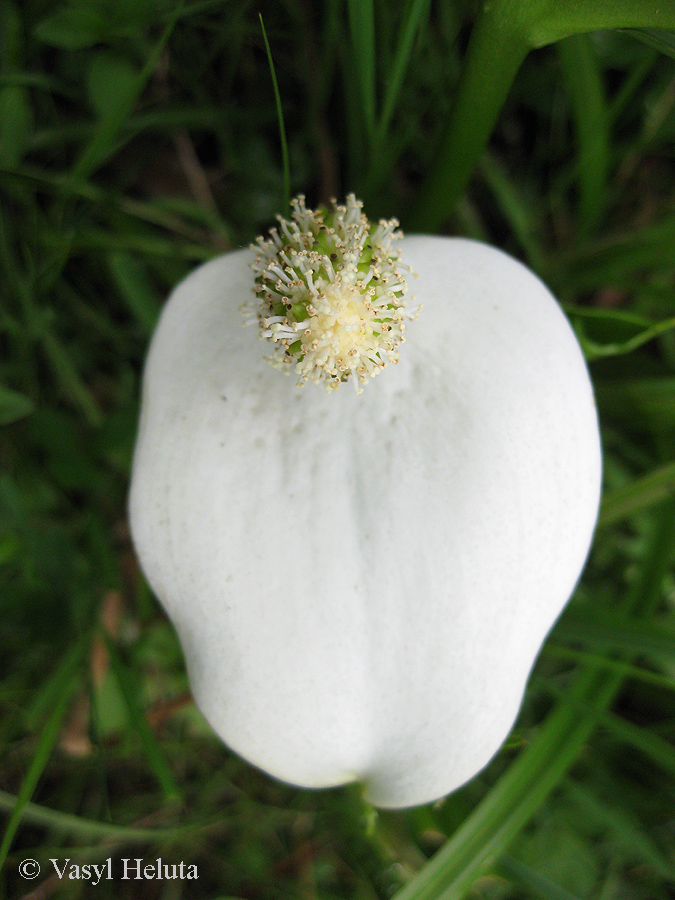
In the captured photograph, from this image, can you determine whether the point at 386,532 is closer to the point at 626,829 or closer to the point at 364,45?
the point at 364,45

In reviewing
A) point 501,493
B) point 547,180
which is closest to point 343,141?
point 547,180

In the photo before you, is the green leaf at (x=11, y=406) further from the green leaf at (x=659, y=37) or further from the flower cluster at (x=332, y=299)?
the green leaf at (x=659, y=37)

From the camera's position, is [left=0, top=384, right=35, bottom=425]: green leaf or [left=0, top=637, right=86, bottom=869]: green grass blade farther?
[left=0, top=384, right=35, bottom=425]: green leaf

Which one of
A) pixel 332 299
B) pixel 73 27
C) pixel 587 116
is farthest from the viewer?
pixel 587 116

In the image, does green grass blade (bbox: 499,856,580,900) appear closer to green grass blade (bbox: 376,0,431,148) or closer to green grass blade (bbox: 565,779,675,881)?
green grass blade (bbox: 565,779,675,881)

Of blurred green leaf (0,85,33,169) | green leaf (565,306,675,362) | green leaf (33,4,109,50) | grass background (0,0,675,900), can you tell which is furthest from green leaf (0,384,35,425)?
green leaf (565,306,675,362)

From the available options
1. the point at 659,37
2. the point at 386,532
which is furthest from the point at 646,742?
the point at 659,37

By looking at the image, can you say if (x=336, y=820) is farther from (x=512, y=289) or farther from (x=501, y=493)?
(x=512, y=289)
